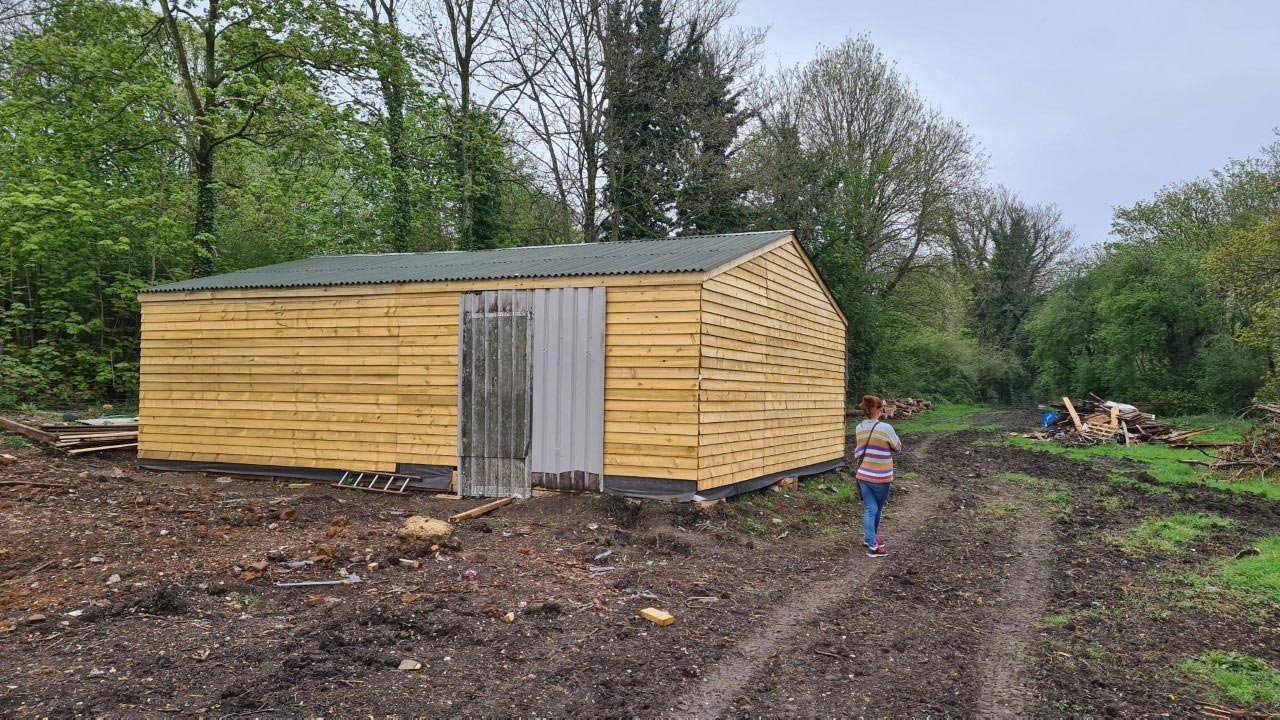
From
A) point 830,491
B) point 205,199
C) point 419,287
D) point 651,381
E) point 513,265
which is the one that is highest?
point 205,199

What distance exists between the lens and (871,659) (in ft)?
15.4

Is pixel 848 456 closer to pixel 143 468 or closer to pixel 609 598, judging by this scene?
pixel 609 598

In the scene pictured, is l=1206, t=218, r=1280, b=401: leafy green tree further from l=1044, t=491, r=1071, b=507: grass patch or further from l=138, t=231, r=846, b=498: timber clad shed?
l=138, t=231, r=846, b=498: timber clad shed

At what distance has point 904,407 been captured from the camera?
3148cm

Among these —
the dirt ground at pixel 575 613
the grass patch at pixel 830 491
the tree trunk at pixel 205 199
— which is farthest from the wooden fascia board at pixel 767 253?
the tree trunk at pixel 205 199

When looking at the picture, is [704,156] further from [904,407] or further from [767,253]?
[904,407]

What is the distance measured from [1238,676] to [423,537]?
21.1ft

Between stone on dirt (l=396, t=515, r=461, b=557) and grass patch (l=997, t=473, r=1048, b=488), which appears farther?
grass patch (l=997, t=473, r=1048, b=488)

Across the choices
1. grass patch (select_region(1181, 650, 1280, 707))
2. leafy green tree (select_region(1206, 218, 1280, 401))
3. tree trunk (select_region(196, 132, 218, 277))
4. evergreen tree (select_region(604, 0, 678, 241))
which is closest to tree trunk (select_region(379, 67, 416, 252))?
tree trunk (select_region(196, 132, 218, 277))

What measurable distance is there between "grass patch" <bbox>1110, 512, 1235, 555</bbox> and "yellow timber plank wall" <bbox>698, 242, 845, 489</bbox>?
14.8 ft

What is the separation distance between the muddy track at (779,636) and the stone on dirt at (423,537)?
327 centimetres

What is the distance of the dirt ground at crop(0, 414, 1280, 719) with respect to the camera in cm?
401

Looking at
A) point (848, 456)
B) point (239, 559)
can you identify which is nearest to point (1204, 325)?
point (848, 456)

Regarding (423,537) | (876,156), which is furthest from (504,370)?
(876,156)
